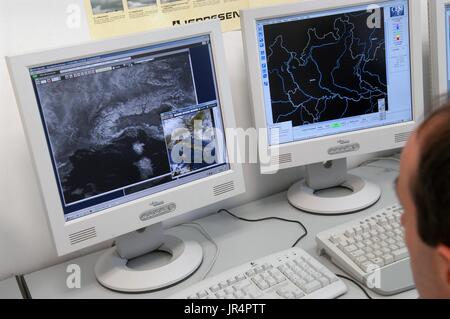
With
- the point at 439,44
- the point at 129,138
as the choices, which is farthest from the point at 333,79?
the point at 129,138

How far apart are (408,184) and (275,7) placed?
74cm

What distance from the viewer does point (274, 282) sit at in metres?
1.01

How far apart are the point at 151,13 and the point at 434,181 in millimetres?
925


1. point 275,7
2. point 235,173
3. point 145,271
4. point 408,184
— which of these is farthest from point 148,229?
point 408,184

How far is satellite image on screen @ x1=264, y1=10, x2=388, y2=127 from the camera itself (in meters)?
1.26

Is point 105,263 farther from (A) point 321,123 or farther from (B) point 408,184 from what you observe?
(B) point 408,184

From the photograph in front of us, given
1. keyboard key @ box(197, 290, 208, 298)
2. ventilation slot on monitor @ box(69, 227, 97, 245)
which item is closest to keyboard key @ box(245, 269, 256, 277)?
keyboard key @ box(197, 290, 208, 298)

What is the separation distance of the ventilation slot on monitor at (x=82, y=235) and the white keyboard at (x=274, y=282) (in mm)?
220

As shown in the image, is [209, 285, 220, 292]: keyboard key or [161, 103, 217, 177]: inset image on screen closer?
[209, 285, 220, 292]: keyboard key

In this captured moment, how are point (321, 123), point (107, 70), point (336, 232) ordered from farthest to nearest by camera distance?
1. point (321, 123)
2. point (336, 232)
3. point (107, 70)

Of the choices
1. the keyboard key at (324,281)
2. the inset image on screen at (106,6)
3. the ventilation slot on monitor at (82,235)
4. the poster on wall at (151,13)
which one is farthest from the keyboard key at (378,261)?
the inset image on screen at (106,6)

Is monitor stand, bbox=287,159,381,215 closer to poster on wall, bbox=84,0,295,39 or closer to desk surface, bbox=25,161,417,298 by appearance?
desk surface, bbox=25,161,417,298

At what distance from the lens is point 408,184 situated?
1.95ft

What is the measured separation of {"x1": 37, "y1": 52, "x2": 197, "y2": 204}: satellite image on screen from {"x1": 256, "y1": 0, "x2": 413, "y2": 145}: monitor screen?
10.1 inches
